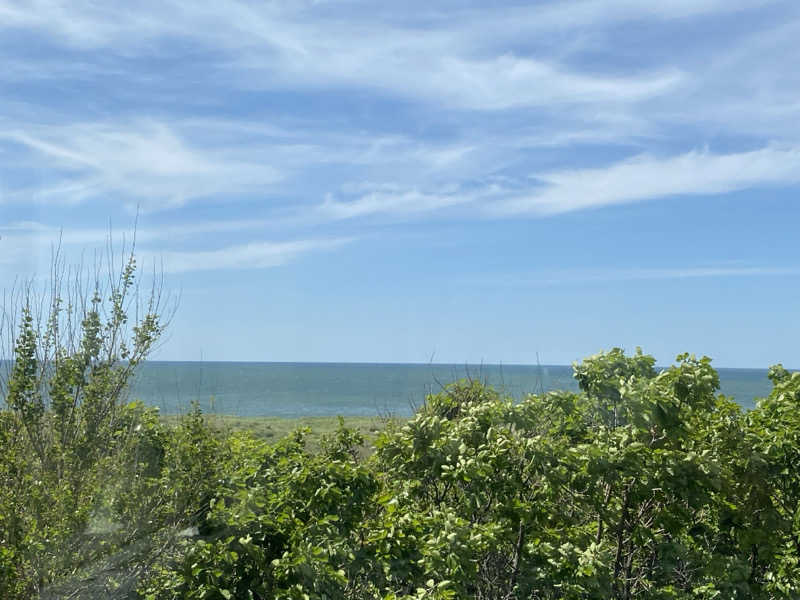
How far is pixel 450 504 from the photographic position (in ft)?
19.4

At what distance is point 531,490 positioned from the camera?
5.52 metres

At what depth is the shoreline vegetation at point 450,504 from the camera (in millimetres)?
5094

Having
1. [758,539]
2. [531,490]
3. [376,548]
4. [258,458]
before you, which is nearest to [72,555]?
[258,458]

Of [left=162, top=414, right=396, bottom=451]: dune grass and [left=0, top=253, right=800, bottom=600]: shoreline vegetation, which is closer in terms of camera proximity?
[left=0, top=253, right=800, bottom=600]: shoreline vegetation

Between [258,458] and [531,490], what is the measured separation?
88.0 inches

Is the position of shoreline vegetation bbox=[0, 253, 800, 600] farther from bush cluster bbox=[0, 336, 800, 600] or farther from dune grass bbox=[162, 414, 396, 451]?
dune grass bbox=[162, 414, 396, 451]

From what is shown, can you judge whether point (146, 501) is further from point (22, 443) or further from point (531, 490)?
point (531, 490)

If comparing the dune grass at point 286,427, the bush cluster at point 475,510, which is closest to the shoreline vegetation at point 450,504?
the bush cluster at point 475,510

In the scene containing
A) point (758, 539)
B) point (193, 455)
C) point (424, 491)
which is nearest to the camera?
point (758, 539)

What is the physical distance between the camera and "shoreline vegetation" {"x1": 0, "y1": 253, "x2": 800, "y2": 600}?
5.09 m

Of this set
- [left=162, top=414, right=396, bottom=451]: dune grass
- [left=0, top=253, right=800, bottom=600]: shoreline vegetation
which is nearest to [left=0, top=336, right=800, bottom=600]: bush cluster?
[left=0, top=253, right=800, bottom=600]: shoreline vegetation

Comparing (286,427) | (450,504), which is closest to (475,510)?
(450,504)

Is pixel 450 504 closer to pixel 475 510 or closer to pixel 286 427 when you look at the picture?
pixel 475 510

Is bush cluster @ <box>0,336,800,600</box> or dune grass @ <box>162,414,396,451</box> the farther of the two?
dune grass @ <box>162,414,396,451</box>
